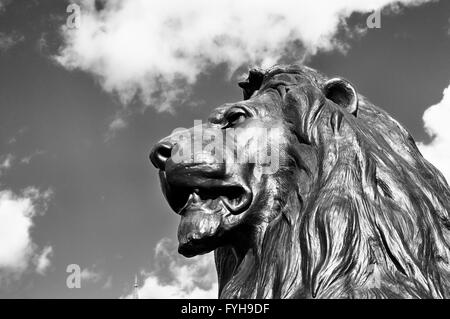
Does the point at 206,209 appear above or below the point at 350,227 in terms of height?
above

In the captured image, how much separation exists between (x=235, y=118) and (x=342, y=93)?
0.73 m

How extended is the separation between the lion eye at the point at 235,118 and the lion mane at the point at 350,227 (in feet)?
1.15

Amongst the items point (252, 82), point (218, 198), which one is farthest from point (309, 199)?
point (252, 82)

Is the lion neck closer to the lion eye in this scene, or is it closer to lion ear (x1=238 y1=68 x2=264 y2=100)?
the lion eye

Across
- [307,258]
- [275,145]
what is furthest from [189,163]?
[307,258]

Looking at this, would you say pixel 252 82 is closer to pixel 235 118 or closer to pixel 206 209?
pixel 235 118

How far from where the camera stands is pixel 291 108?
5.00 m

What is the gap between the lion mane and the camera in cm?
411

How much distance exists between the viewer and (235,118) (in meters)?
5.02

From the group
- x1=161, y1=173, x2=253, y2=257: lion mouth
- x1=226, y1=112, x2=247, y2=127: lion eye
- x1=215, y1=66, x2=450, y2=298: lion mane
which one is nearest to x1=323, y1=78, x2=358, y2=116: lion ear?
x1=215, y1=66, x2=450, y2=298: lion mane

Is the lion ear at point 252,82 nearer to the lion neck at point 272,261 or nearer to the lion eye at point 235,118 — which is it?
the lion eye at point 235,118

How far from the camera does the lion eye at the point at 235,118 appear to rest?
16.4 feet

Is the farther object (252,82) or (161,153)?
(252,82)

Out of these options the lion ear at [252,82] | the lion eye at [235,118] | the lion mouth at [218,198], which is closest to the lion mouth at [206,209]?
the lion mouth at [218,198]
